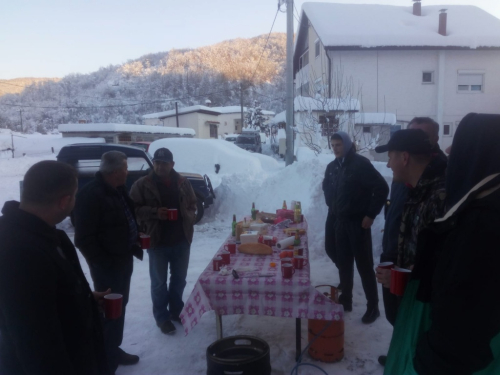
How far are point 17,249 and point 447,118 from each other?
23.1m

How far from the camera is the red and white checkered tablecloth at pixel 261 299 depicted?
10.6ft

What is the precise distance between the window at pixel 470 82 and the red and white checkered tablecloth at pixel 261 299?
21796mm

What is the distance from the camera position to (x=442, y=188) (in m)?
2.21

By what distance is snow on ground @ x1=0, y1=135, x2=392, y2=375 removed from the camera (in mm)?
3734

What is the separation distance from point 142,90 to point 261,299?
9079 cm

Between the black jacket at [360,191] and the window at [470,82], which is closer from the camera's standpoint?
the black jacket at [360,191]

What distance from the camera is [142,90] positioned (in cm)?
8756

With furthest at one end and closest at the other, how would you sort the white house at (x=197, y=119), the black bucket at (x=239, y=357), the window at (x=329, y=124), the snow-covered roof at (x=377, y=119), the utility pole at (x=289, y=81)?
the white house at (x=197, y=119), the snow-covered roof at (x=377, y=119), the window at (x=329, y=124), the utility pole at (x=289, y=81), the black bucket at (x=239, y=357)

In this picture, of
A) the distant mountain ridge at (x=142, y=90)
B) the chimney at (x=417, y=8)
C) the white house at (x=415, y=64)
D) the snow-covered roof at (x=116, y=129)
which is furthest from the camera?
the distant mountain ridge at (x=142, y=90)

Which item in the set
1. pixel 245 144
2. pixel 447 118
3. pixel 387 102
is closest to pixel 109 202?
pixel 387 102

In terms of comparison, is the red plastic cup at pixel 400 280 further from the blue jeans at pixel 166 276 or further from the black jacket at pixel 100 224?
the blue jeans at pixel 166 276

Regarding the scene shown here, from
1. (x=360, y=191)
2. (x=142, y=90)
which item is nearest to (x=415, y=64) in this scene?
(x=360, y=191)

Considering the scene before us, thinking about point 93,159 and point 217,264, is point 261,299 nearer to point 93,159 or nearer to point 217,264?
point 217,264

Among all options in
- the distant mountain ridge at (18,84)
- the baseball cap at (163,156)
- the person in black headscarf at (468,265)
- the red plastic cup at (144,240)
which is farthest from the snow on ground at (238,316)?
the distant mountain ridge at (18,84)
